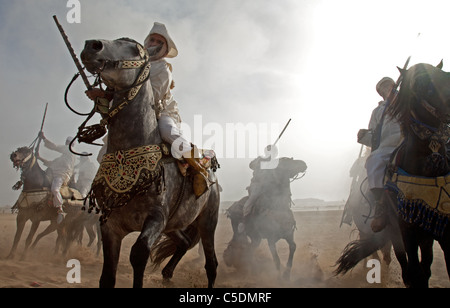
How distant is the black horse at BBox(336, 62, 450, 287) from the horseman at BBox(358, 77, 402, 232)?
1.26 feet

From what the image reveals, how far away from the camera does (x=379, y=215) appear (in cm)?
425

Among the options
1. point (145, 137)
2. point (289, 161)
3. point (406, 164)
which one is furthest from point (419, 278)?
point (289, 161)

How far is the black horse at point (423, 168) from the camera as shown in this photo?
11.0 feet

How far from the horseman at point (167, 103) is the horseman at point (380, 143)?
2.27 metres

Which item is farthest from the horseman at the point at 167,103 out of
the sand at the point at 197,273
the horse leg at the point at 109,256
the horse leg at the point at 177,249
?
the sand at the point at 197,273

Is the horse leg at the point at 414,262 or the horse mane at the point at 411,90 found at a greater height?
the horse mane at the point at 411,90

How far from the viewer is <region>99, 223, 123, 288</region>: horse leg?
3463 mm

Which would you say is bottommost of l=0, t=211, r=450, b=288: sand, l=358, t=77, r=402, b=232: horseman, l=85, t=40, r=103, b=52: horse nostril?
l=0, t=211, r=450, b=288: sand

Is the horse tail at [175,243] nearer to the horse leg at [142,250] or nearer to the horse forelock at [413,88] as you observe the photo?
the horse leg at [142,250]

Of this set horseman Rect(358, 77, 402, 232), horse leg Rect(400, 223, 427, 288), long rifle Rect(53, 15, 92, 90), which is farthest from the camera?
horseman Rect(358, 77, 402, 232)

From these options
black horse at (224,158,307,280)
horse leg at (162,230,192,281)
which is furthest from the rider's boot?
black horse at (224,158,307,280)

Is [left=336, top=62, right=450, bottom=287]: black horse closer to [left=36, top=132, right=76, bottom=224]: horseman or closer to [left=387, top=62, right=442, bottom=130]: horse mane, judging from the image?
[left=387, top=62, right=442, bottom=130]: horse mane

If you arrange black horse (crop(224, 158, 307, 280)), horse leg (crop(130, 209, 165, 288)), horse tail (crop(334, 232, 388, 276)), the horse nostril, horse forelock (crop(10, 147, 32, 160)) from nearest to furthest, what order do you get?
→ horse leg (crop(130, 209, 165, 288))
the horse nostril
horse tail (crop(334, 232, 388, 276))
horse forelock (crop(10, 147, 32, 160))
black horse (crop(224, 158, 307, 280))

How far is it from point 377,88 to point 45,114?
11.3m
